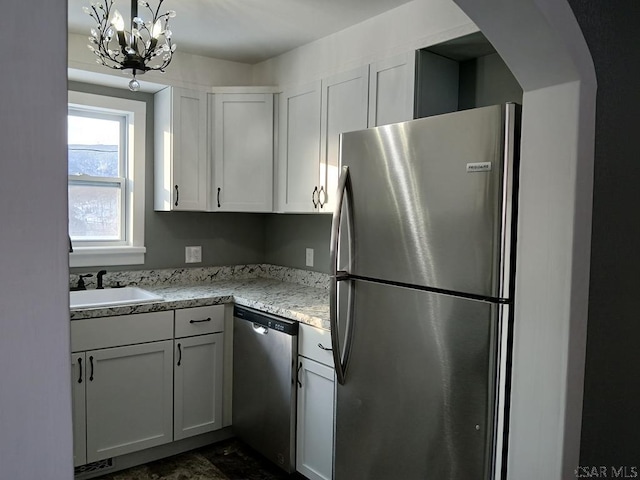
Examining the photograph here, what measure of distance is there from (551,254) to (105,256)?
2603 millimetres

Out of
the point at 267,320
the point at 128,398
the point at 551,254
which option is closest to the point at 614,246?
the point at 551,254

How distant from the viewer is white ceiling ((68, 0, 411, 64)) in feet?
7.91

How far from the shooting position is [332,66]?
281 centimetres

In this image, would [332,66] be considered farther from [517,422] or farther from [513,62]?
[517,422]

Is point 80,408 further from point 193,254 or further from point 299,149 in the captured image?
point 299,149

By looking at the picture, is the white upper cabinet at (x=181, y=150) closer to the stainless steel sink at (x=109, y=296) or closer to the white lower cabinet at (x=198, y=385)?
the stainless steel sink at (x=109, y=296)

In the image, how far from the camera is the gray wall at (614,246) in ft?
5.06

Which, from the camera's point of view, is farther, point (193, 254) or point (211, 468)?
point (193, 254)

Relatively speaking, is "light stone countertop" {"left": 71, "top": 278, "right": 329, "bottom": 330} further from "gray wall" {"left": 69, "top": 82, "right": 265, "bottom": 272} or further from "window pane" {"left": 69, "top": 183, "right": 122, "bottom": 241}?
"window pane" {"left": 69, "top": 183, "right": 122, "bottom": 241}

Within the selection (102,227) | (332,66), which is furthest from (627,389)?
(102,227)

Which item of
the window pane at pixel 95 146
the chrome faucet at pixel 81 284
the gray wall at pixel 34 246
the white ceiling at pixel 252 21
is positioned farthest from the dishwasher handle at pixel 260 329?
the gray wall at pixel 34 246

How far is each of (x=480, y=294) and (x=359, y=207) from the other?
61 centimetres

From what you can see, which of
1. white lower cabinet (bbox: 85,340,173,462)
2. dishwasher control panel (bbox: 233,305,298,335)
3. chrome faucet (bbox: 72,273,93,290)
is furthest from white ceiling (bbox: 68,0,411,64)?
white lower cabinet (bbox: 85,340,173,462)

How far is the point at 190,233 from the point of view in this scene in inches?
136
